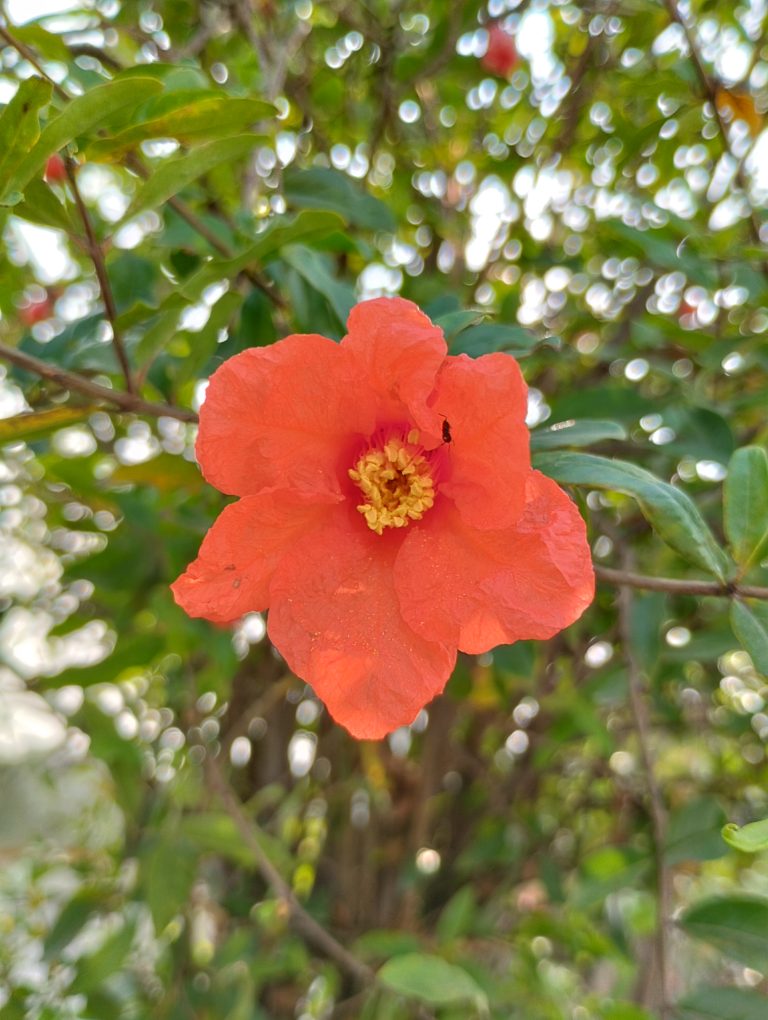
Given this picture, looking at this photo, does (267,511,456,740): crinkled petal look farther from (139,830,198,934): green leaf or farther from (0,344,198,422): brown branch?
(139,830,198,934): green leaf

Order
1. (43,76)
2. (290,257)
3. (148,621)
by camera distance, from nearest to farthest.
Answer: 1. (43,76)
2. (290,257)
3. (148,621)

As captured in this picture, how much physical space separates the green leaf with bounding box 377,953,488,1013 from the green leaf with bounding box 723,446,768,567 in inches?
22.4

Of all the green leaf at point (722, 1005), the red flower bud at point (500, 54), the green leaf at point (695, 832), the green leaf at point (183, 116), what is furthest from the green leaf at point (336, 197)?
the green leaf at point (722, 1005)

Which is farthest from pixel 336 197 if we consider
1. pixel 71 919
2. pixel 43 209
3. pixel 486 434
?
pixel 71 919

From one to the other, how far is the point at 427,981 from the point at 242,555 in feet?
1.94

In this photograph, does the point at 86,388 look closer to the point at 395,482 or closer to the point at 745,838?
the point at 395,482

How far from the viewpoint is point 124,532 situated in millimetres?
1000

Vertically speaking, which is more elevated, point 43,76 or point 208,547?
point 43,76

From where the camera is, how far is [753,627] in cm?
53

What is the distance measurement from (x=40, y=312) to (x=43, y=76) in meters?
1.16

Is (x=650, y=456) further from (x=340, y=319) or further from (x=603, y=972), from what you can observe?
(x=603, y=972)

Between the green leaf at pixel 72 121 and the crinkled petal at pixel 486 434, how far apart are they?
28 cm

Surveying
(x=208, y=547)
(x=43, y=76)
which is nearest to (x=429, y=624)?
(x=208, y=547)

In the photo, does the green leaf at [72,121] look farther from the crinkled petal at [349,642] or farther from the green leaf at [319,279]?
the crinkled petal at [349,642]
